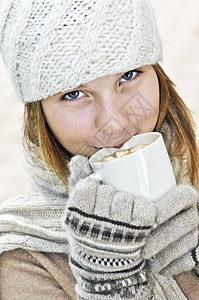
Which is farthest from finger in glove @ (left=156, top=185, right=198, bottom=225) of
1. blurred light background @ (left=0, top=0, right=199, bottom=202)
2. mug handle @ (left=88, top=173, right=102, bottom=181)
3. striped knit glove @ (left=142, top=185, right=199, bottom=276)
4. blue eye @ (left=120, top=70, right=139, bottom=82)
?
blurred light background @ (left=0, top=0, right=199, bottom=202)

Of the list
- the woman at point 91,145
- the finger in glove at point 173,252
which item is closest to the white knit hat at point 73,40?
the woman at point 91,145

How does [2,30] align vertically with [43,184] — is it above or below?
above

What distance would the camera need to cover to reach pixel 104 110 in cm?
97

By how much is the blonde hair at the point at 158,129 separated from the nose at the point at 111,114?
16 centimetres

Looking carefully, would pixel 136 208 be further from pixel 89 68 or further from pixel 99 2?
pixel 99 2

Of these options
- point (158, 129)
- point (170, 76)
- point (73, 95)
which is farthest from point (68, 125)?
point (170, 76)

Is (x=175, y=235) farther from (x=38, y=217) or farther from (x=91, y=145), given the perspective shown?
(x=38, y=217)

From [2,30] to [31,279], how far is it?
20.8 inches

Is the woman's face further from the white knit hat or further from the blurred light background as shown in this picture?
the blurred light background

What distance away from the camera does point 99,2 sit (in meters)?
0.95

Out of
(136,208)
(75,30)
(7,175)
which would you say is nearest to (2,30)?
(75,30)

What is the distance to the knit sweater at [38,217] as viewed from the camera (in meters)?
1.10

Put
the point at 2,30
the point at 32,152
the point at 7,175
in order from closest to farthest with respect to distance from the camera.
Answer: the point at 2,30 < the point at 32,152 < the point at 7,175

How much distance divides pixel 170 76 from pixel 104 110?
5.66 feet
